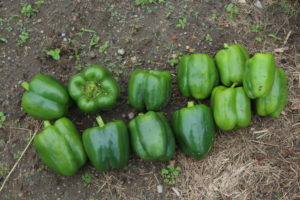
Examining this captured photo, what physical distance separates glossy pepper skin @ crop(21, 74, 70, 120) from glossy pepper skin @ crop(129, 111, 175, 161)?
1.04m

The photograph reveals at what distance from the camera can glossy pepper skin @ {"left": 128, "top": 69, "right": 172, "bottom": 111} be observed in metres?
5.28

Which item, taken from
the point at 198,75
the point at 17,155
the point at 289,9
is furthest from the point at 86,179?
the point at 289,9

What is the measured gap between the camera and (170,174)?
5.41 metres

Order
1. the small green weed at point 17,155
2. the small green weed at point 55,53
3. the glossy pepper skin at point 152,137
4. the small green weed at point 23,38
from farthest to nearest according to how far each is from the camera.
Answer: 1. the small green weed at point 23,38
2. the small green weed at point 55,53
3. the small green weed at point 17,155
4. the glossy pepper skin at point 152,137

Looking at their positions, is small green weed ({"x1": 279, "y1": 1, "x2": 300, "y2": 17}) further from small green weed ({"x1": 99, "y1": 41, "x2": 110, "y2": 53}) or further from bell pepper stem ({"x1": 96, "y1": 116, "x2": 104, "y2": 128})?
bell pepper stem ({"x1": 96, "y1": 116, "x2": 104, "y2": 128})

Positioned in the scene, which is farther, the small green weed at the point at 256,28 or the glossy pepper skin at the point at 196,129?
the small green weed at the point at 256,28

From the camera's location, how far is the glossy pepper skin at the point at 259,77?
16.4 feet

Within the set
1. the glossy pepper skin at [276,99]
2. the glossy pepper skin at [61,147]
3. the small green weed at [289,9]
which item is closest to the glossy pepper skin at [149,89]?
the glossy pepper skin at [61,147]

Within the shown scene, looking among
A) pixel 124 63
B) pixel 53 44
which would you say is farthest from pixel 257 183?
pixel 53 44

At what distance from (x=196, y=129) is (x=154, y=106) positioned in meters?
0.69

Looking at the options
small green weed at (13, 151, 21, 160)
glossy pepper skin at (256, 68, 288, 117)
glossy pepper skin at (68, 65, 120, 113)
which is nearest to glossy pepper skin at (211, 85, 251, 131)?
glossy pepper skin at (256, 68, 288, 117)

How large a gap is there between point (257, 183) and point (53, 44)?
3720 millimetres

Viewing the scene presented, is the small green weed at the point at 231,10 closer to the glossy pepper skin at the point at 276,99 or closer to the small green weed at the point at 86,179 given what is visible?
the glossy pepper skin at the point at 276,99

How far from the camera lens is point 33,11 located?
6.27 meters
